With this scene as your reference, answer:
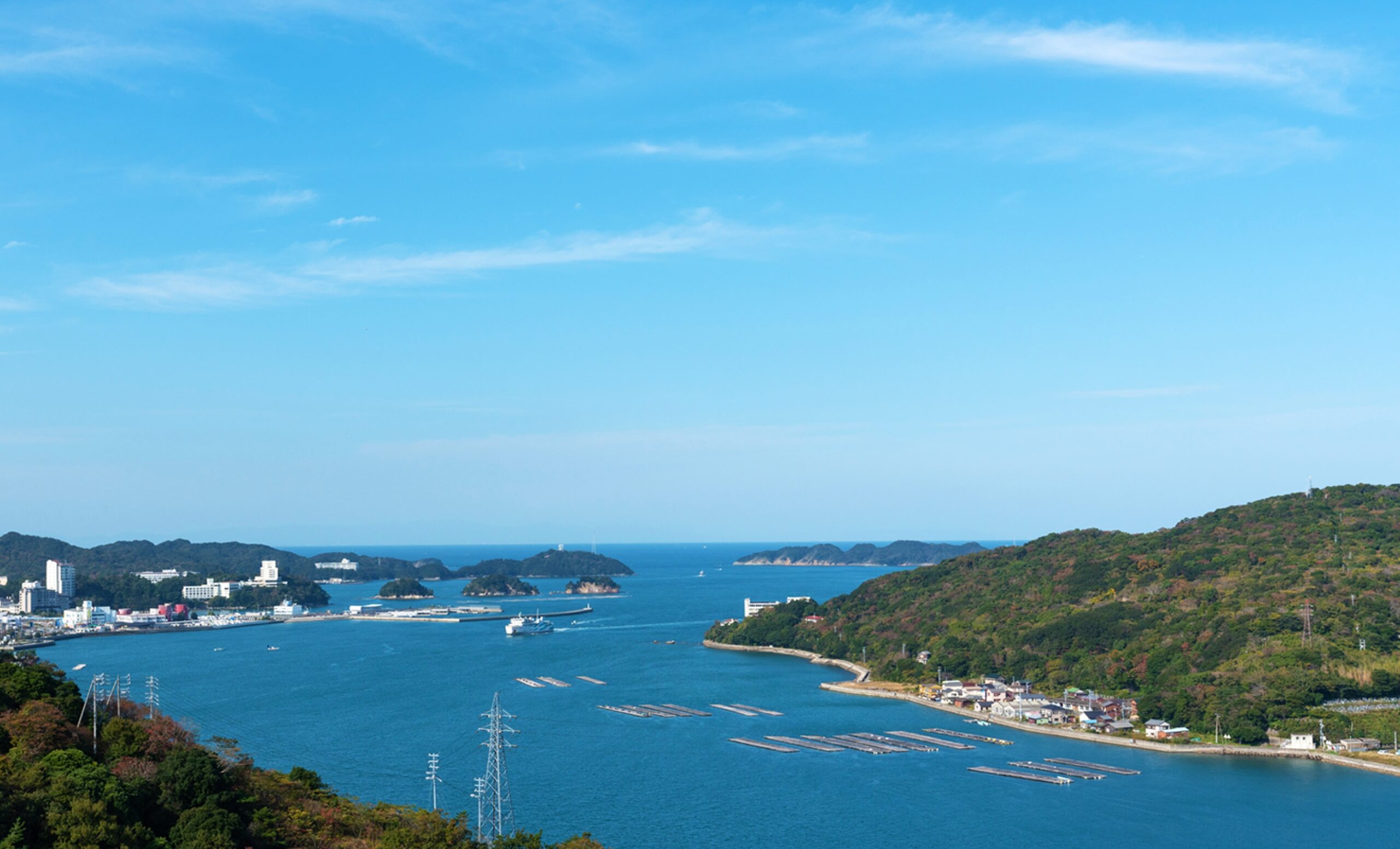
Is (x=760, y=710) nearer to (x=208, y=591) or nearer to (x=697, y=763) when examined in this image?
(x=697, y=763)

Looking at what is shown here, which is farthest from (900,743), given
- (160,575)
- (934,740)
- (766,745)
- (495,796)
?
(160,575)

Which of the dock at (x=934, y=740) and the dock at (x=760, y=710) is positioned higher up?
the dock at (x=760, y=710)

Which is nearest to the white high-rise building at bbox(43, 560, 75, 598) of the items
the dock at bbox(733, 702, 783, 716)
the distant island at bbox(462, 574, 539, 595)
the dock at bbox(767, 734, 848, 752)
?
the distant island at bbox(462, 574, 539, 595)

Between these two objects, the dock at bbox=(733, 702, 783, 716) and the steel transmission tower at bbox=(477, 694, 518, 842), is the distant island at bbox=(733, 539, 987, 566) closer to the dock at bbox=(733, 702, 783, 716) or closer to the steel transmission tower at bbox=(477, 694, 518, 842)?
the dock at bbox=(733, 702, 783, 716)

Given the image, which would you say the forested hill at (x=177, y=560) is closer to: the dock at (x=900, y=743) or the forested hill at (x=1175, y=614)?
the forested hill at (x=1175, y=614)

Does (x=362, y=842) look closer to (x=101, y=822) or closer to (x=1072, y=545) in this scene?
(x=101, y=822)

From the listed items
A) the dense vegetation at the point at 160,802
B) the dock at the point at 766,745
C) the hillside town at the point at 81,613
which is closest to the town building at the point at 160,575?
the hillside town at the point at 81,613

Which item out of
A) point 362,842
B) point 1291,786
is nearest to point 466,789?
point 362,842
